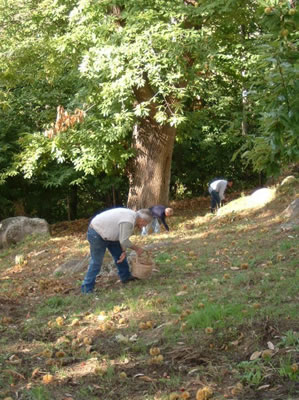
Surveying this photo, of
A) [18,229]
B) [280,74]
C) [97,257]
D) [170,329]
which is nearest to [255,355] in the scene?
[170,329]

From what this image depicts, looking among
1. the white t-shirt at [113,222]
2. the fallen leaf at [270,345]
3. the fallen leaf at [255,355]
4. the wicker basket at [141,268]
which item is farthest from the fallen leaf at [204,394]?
the wicker basket at [141,268]

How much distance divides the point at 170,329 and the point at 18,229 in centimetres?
1108

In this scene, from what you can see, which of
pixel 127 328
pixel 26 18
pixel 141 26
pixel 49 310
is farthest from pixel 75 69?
pixel 127 328

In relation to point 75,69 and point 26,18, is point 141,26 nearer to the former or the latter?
point 75,69

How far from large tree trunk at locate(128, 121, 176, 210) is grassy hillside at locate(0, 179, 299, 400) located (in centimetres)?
524

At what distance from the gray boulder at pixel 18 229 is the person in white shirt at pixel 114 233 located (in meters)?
8.03

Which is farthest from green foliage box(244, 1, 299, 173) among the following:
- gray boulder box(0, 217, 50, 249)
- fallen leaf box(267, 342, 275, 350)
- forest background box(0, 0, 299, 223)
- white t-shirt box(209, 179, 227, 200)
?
white t-shirt box(209, 179, 227, 200)

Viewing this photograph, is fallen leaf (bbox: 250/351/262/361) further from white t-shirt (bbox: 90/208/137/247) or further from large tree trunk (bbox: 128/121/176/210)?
large tree trunk (bbox: 128/121/176/210)

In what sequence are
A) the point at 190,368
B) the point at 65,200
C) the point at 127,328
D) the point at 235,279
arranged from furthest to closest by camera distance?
1. the point at 65,200
2. the point at 235,279
3. the point at 127,328
4. the point at 190,368

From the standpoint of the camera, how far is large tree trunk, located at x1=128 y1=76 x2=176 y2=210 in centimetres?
1622

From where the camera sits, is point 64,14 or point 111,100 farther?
point 64,14

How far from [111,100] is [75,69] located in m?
1.95

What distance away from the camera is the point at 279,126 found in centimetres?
468

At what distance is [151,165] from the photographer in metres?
16.5
